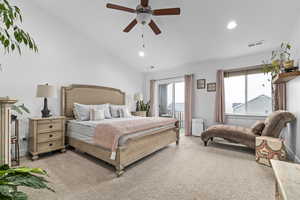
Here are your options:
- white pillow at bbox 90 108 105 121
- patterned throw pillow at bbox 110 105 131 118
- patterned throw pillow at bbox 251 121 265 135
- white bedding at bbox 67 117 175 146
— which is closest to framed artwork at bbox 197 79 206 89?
patterned throw pillow at bbox 251 121 265 135

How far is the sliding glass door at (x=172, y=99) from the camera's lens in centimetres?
609

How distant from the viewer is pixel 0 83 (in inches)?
108

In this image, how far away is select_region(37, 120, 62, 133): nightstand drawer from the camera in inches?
110

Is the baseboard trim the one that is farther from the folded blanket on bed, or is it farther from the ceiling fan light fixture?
the ceiling fan light fixture

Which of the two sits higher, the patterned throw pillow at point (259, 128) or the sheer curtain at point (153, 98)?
the sheer curtain at point (153, 98)

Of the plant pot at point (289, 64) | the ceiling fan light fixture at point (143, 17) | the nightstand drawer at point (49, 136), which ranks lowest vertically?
the nightstand drawer at point (49, 136)

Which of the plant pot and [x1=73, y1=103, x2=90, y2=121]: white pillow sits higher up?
the plant pot

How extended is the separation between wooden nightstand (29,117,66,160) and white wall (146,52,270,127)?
410 centimetres

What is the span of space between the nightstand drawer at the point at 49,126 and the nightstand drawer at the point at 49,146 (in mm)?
270

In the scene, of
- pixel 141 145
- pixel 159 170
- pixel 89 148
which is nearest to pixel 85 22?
pixel 89 148

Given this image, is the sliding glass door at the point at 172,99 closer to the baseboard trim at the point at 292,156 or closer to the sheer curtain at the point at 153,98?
the sheer curtain at the point at 153,98

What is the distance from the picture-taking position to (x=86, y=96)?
159 inches

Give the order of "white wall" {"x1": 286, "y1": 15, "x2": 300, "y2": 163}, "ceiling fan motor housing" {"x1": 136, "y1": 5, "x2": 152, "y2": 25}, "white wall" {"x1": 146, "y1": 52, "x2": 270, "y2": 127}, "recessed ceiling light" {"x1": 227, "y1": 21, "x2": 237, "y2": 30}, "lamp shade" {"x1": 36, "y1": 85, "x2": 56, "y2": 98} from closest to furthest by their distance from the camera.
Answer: "ceiling fan motor housing" {"x1": 136, "y1": 5, "x2": 152, "y2": 25}
"white wall" {"x1": 286, "y1": 15, "x2": 300, "y2": 163}
"lamp shade" {"x1": 36, "y1": 85, "x2": 56, "y2": 98}
"recessed ceiling light" {"x1": 227, "y1": 21, "x2": 237, "y2": 30}
"white wall" {"x1": 146, "y1": 52, "x2": 270, "y2": 127}

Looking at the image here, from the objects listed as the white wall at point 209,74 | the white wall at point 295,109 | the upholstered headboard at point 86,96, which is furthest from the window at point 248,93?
the upholstered headboard at point 86,96
